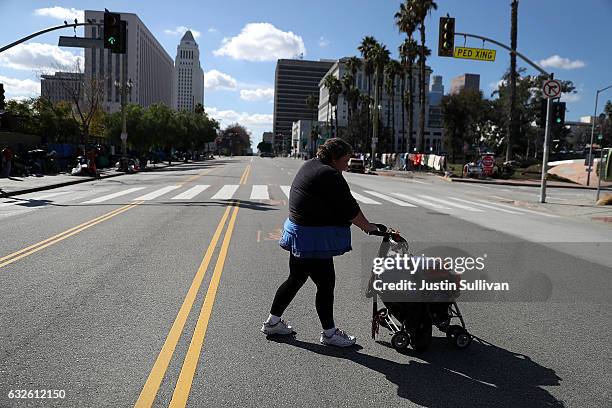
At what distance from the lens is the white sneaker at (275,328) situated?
4941 millimetres

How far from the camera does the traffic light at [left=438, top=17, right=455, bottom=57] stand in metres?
19.9

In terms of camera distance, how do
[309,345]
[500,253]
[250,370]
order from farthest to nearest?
[500,253] → [309,345] → [250,370]

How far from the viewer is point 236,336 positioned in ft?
16.2

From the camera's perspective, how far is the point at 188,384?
3920 millimetres

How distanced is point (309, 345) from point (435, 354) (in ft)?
3.64

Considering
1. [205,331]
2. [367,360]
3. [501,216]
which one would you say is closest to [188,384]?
[205,331]

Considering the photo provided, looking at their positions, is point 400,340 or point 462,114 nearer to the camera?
point 400,340

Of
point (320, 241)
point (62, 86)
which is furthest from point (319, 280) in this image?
point (62, 86)

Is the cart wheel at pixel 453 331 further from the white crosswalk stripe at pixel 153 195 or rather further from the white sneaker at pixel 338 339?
the white crosswalk stripe at pixel 153 195

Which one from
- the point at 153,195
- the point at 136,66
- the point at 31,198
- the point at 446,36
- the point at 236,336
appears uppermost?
the point at 136,66

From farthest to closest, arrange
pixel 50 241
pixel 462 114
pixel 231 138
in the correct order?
1. pixel 231 138
2. pixel 462 114
3. pixel 50 241

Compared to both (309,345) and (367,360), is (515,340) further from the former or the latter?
(309,345)

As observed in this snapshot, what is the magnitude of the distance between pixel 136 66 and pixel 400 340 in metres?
121

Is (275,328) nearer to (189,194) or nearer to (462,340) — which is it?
(462,340)
